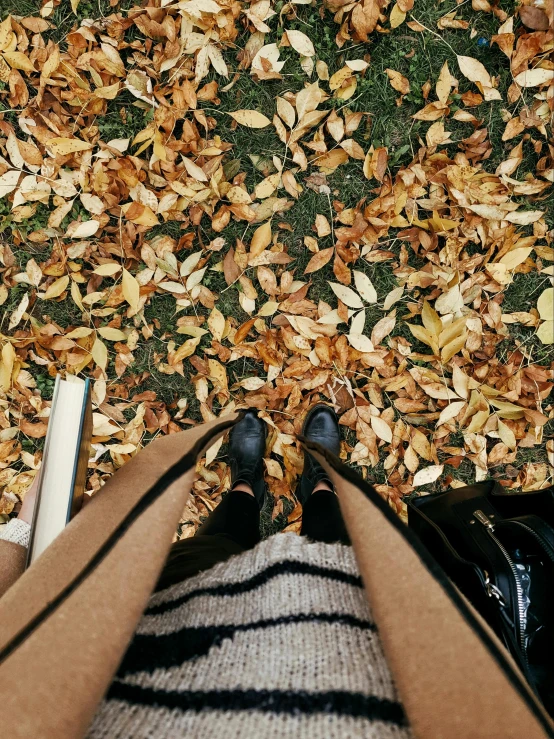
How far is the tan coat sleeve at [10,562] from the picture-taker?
1.20 metres

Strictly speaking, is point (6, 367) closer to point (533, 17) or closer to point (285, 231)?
point (285, 231)

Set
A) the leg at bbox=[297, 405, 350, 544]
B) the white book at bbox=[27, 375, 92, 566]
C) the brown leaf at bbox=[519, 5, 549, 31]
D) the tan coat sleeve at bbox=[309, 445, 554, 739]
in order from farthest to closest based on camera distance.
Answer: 1. the brown leaf at bbox=[519, 5, 549, 31]
2. the leg at bbox=[297, 405, 350, 544]
3. the white book at bbox=[27, 375, 92, 566]
4. the tan coat sleeve at bbox=[309, 445, 554, 739]

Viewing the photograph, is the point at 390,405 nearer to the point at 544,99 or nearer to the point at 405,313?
the point at 405,313

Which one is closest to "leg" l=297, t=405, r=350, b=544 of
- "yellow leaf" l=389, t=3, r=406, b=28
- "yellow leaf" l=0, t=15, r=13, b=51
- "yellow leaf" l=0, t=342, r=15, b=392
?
"yellow leaf" l=0, t=342, r=15, b=392

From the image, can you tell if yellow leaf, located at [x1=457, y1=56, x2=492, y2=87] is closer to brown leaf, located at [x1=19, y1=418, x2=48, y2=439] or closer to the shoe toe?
the shoe toe

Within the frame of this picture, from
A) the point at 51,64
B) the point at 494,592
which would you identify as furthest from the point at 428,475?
the point at 51,64

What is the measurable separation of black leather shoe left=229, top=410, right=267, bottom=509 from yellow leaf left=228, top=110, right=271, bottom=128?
3.41 ft

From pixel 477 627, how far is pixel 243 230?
1.49 meters

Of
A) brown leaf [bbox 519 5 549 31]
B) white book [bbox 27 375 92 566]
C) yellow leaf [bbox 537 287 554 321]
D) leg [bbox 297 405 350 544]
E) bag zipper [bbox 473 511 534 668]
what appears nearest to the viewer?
bag zipper [bbox 473 511 534 668]

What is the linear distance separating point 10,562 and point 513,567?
1201 mm

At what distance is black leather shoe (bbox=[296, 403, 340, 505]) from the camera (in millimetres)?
1720

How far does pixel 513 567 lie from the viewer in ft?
3.46

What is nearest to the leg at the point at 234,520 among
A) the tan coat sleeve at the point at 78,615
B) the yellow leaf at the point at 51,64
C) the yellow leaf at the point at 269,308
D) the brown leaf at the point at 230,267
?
the tan coat sleeve at the point at 78,615

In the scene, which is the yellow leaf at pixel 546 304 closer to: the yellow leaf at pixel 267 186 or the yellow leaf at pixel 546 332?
the yellow leaf at pixel 546 332
